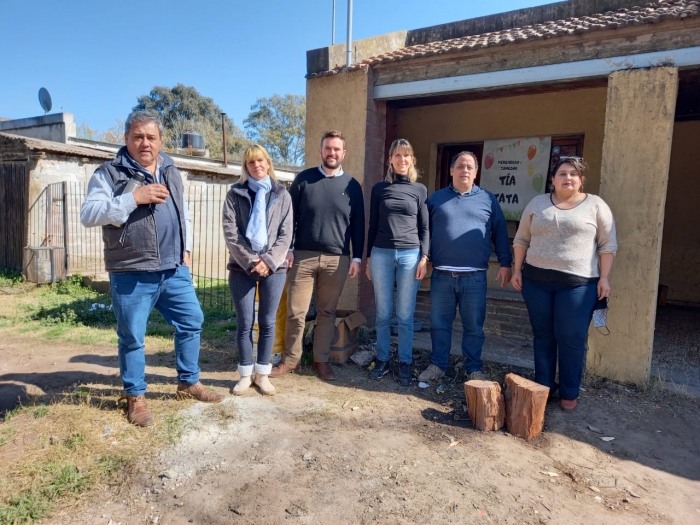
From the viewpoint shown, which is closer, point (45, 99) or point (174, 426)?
point (174, 426)

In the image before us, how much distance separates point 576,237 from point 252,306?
2470 mm

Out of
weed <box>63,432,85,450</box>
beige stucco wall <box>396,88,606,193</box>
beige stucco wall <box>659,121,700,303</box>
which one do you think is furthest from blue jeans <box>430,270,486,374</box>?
beige stucco wall <box>659,121,700,303</box>

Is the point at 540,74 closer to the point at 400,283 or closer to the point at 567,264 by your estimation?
the point at 567,264

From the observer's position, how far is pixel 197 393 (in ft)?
11.8

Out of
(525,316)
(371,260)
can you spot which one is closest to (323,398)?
(371,260)

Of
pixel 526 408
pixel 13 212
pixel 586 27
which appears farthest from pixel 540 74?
pixel 13 212

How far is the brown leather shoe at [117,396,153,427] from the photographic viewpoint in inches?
126

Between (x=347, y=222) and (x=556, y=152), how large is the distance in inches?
157

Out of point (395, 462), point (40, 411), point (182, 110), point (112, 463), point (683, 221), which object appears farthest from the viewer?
point (182, 110)

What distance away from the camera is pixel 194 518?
237 cm

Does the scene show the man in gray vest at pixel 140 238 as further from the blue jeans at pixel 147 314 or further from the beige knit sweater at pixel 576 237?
the beige knit sweater at pixel 576 237

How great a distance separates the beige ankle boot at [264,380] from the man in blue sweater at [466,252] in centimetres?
146

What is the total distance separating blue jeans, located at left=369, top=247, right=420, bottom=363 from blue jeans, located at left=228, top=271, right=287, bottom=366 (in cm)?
85

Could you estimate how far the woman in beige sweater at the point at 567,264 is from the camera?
344 centimetres
